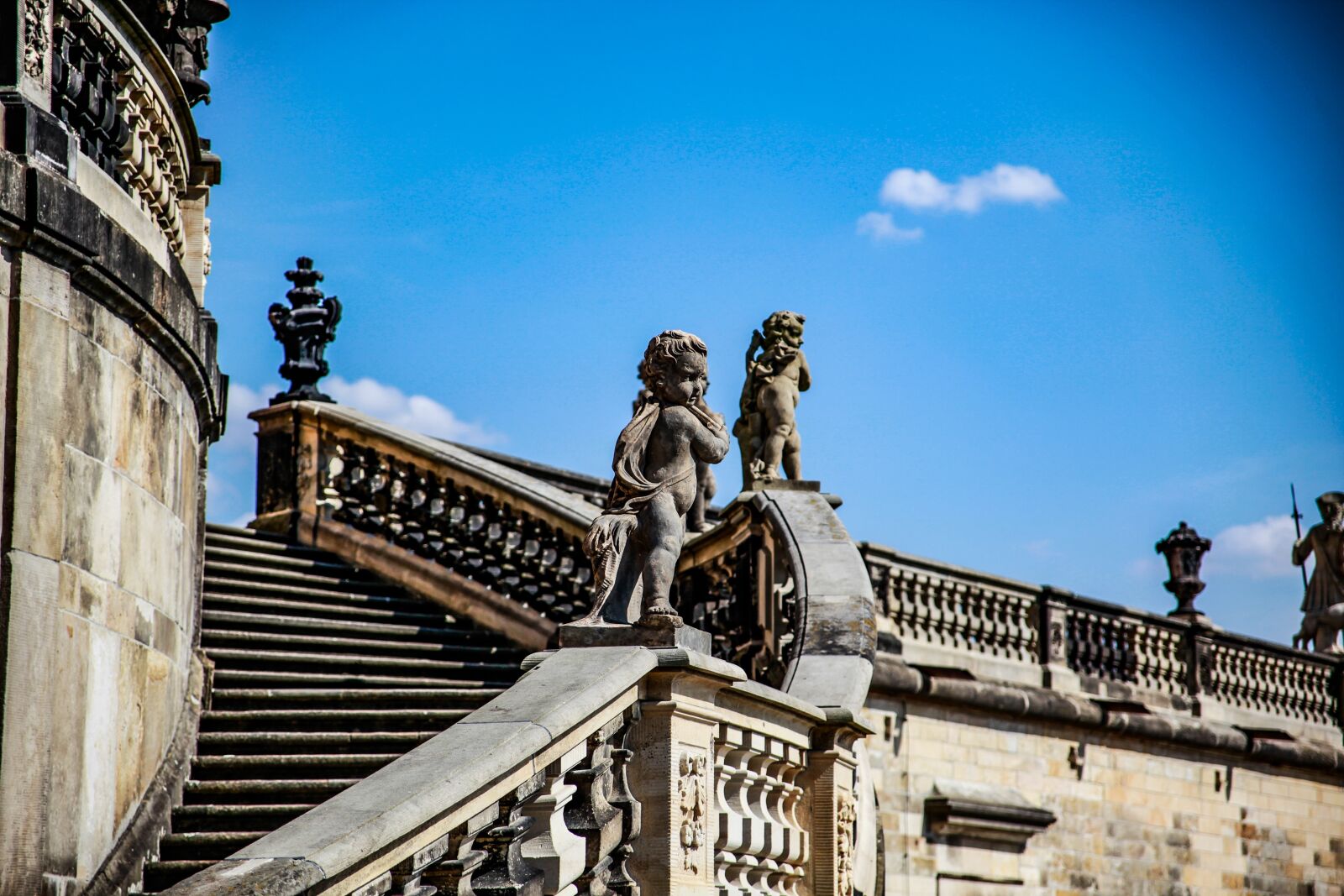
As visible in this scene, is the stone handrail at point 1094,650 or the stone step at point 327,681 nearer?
the stone step at point 327,681

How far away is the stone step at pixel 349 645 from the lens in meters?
10.6

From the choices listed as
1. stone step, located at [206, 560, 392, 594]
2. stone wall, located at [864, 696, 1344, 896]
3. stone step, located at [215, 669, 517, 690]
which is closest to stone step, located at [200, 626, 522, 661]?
stone step, located at [215, 669, 517, 690]

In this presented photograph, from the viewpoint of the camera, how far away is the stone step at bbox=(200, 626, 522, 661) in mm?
10633

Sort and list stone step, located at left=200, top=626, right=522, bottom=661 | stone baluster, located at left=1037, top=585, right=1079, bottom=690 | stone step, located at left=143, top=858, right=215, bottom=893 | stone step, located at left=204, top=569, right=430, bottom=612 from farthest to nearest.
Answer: stone baluster, located at left=1037, top=585, right=1079, bottom=690, stone step, located at left=204, top=569, right=430, bottom=612, stone step, located at left=200, top=626, right=522, bottom=661, stone step, located at left=143, top=858, right=215, bottom=893

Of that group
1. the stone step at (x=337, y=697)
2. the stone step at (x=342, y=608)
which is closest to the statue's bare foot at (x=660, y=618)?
the stone step at (x=337, y=697)

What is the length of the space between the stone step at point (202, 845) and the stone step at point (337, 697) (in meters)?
1.40

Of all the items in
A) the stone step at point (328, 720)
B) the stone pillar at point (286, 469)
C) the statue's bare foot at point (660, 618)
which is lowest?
the stone step at point (328, 720)

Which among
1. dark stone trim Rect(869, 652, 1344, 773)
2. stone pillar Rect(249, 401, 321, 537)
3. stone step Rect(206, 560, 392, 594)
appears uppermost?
stone pillar Rect(249, 401, 321, 537)

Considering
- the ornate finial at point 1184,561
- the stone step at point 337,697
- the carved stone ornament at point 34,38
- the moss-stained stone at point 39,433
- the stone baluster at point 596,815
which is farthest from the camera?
the ornate finial at point 1184,561

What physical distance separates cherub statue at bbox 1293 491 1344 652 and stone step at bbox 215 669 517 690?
15422 mm

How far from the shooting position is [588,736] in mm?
6879

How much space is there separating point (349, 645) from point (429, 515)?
7.96 feet

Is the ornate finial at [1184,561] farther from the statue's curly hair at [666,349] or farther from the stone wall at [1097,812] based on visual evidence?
the statue's curly hair at [666,349]

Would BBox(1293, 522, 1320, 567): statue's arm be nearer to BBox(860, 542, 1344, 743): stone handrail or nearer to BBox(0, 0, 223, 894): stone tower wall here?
BBox(860, 542, 1344, 743): stone handrail
